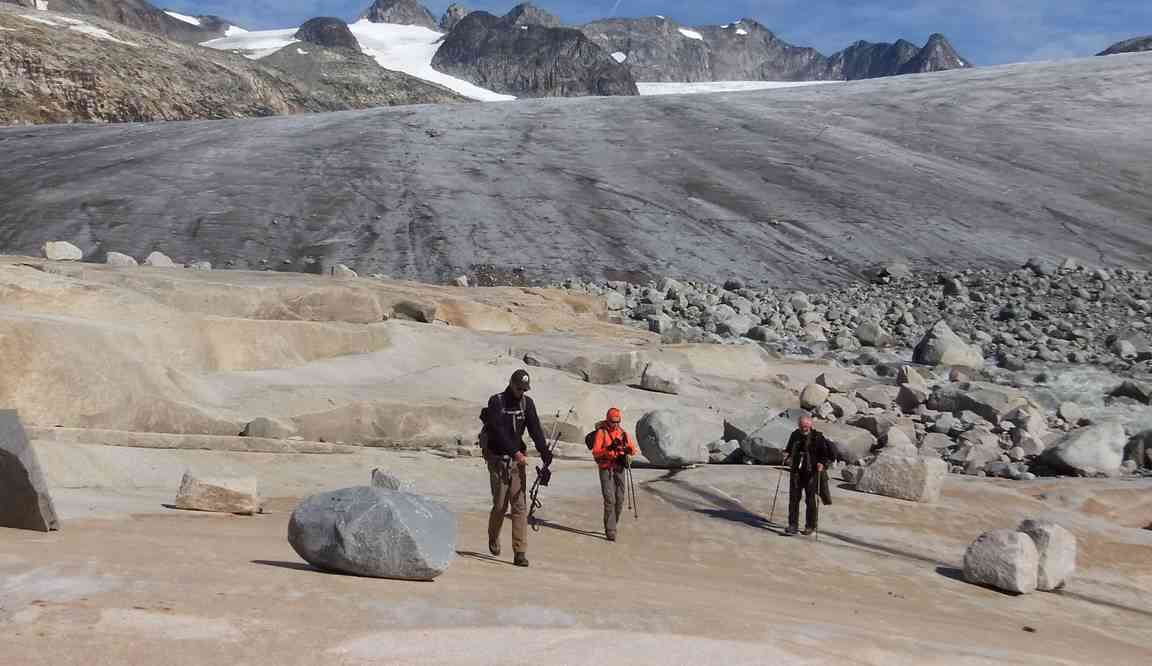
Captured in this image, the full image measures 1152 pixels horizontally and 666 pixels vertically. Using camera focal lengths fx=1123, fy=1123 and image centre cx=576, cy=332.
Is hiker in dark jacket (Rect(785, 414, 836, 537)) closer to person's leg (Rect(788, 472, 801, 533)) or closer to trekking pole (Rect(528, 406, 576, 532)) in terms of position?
person's leg (Rect(788, 472, 801, 533))

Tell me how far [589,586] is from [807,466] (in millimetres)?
4260

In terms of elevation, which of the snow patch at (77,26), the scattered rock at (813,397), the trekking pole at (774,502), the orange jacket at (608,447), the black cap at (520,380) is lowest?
the trekking pole at (774,502)

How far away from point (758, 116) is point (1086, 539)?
31617mm

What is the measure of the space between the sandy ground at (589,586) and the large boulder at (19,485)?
0.50ft

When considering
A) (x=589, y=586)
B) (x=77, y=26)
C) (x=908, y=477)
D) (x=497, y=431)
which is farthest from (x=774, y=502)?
(x=77, y=26)

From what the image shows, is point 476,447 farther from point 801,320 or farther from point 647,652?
point 801,320

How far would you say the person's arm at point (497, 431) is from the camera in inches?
299

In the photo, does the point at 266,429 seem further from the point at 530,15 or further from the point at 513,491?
the point at 530,15

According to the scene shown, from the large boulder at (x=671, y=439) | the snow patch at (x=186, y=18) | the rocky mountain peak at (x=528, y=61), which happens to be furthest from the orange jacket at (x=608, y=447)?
the snow patch at (x=186, y=18)

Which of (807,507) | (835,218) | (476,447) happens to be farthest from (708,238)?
(807,507)

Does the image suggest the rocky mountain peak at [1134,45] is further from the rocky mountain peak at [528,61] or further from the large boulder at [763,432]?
the large boulder at [763,432]

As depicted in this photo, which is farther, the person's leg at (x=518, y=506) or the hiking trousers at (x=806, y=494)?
the hiking trousers at (x=806, y=494)

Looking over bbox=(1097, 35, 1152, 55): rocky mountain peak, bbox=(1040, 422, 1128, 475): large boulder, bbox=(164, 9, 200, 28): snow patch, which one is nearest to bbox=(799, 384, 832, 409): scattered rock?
bbox=(1040, 422, 1128, 475): large boulder

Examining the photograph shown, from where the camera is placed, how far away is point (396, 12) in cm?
19038
